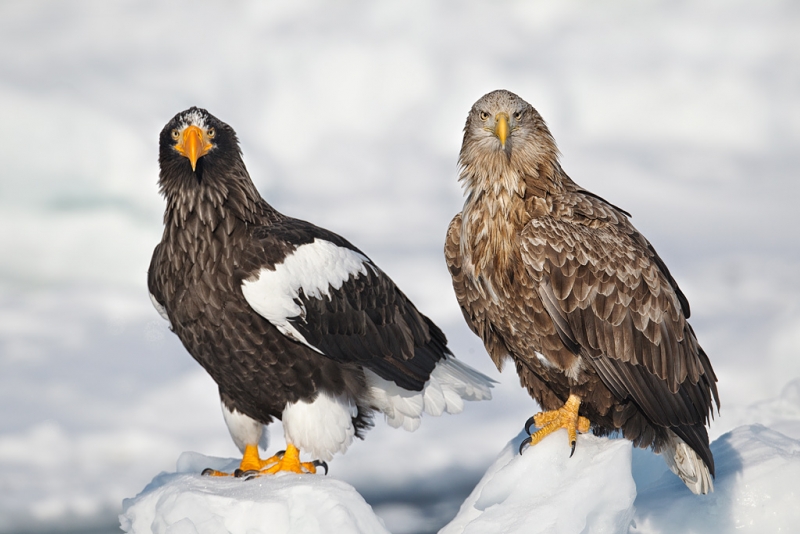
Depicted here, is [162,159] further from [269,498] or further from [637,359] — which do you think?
[637,359]

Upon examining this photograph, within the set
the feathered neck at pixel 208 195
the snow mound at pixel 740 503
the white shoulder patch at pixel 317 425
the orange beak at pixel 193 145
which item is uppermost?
the orange beak at pixel 193 145

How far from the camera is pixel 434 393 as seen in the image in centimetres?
791

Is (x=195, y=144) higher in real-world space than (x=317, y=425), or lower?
higher

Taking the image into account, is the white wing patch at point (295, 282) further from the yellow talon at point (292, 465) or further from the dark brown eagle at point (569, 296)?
the dark brown eagle at point (569, 296)

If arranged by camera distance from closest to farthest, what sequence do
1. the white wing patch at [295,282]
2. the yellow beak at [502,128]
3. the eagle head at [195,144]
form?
the yellow beak at [502,128] < the white wing patch at [295,282] < the eagle head at [195,144]

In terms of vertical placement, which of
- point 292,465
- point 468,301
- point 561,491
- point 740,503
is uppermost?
point 468,301

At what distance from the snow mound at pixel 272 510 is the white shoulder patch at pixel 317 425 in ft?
1.00

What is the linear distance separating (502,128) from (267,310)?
2110 mm

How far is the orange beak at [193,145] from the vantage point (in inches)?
273

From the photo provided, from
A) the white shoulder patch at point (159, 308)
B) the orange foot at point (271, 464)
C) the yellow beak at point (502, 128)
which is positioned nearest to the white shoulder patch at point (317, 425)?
the orange foot at point (271, 464)

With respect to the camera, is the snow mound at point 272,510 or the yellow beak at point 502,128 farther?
the yellow beak at point 502,128

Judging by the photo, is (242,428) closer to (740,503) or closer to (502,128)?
(502,128)

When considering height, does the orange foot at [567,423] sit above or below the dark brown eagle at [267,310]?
below

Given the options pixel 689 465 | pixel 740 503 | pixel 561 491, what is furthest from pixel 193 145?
pixel 740 503
